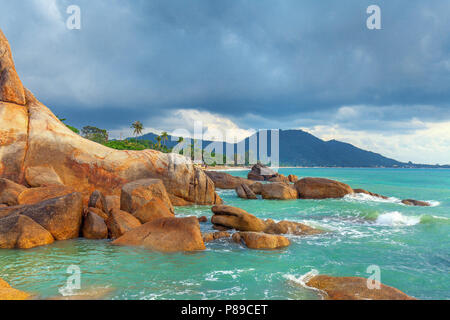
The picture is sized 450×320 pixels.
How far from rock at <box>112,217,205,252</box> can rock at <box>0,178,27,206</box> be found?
242 inches

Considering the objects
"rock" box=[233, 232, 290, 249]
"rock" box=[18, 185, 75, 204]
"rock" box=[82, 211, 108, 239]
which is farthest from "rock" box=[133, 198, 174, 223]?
Answer: "rock" box=[233, 232, 290, 249]

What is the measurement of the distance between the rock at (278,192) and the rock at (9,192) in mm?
19543

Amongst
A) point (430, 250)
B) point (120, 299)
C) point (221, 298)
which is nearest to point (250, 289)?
point (221, 298)

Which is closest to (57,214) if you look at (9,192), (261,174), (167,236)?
(167,236)

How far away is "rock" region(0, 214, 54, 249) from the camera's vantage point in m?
9.30

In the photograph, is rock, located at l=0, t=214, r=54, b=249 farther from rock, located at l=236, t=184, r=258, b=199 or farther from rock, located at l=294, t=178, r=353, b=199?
rock, located at l=294, t=178, r=353, b=199

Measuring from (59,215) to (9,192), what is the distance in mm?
4517

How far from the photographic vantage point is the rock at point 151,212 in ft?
41.4

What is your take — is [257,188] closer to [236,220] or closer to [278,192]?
[278,192]

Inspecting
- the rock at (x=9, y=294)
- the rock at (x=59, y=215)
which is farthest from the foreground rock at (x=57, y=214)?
the rock at (x=9, y=294)

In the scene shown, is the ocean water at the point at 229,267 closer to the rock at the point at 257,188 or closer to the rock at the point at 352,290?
the rock at the point at 352,290

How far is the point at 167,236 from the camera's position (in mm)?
10031

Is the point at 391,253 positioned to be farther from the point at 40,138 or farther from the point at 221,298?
the point at 40,138

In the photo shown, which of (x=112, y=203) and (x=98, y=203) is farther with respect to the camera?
(x=112, y=203)
